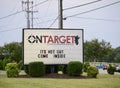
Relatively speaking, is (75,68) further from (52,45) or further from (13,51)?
(13,51)

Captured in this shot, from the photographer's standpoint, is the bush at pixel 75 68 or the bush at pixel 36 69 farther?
the bush at pixel 75 68

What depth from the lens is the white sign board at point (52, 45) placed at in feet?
120

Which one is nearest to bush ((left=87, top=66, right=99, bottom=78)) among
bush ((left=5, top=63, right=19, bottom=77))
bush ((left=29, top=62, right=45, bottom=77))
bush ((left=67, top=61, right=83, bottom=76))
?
bush ((left=67, top=61, right=83, bottom=76))

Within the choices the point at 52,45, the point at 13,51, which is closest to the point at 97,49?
the point at 13,51

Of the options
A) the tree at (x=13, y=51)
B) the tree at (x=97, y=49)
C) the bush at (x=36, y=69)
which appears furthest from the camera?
the tree at (x=97, y=49)

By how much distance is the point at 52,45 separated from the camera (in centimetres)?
3694

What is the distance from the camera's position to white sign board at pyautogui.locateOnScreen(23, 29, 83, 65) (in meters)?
36.5

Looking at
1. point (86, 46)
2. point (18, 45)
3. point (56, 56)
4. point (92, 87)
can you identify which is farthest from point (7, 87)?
point (86, 46)

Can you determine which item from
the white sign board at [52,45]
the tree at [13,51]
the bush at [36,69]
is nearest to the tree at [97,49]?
the tree at [13,51]

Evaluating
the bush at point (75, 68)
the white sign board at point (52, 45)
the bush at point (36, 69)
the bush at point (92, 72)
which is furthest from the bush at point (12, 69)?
the bush at point (92, 72)

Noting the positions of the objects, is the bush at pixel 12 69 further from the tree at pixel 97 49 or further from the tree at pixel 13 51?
the tree at pixel 97 49

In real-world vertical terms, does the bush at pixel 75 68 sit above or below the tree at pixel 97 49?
below

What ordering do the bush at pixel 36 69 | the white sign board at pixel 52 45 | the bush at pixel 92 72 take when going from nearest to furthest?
the bush at pixel 36 69 < the bush at pixel 92 72 < the white sign board at pixel 52 45

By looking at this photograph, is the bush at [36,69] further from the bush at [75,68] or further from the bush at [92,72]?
the bush at [92,72]
